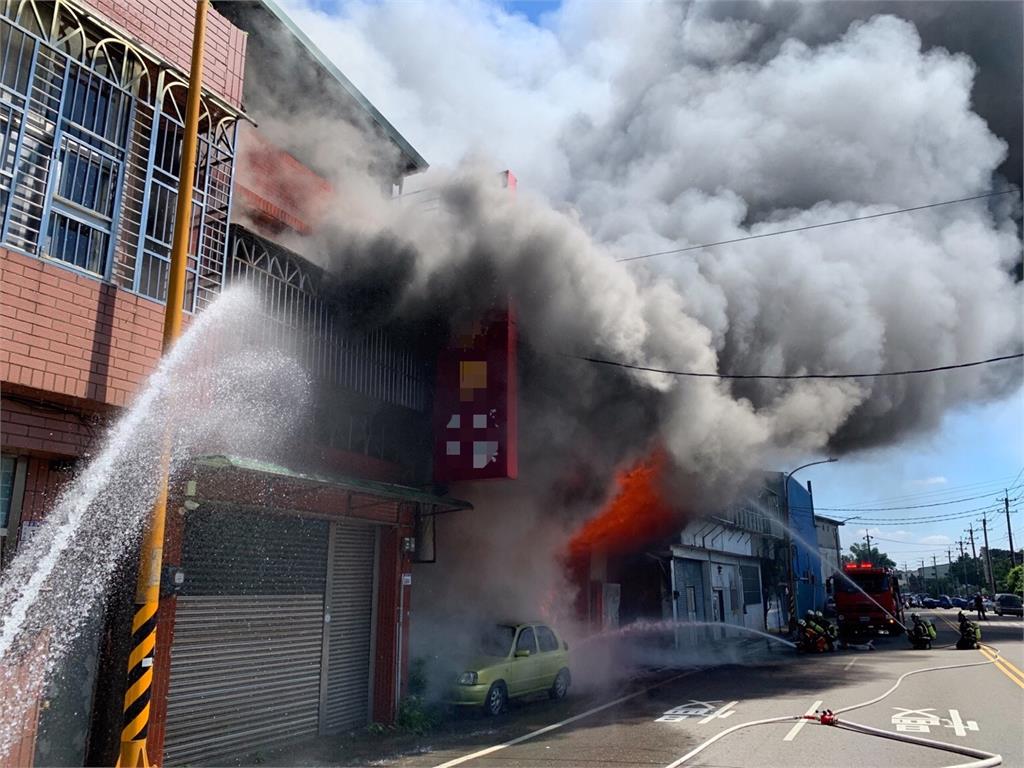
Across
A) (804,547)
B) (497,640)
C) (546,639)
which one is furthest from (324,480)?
(804,547)

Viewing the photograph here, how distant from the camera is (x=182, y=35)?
8.95 meters

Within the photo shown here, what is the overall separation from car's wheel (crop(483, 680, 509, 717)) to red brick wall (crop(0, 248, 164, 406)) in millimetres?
6816

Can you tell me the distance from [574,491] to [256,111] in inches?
388

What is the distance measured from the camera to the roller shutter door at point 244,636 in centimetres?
844

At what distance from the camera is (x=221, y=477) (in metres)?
8.61

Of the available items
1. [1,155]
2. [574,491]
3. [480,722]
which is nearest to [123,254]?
[1,155]

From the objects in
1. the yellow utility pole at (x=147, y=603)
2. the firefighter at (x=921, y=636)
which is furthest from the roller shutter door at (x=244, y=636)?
the firefighter at (x=921, y=636)

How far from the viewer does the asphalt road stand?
830cm

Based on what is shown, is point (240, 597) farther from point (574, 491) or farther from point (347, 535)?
point (574, 491)

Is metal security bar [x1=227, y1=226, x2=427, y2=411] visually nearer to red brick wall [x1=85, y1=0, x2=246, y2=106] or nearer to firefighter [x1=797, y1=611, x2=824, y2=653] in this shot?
red brick wall [x1=85, y1=0, x2=246, y2=106]

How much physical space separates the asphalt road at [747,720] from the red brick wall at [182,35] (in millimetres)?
8410

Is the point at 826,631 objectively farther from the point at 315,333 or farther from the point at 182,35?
the point at 182,35

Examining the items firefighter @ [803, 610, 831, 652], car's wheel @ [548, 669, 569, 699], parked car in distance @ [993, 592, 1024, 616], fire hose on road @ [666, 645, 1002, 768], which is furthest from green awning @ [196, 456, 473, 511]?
parked car in distance @ [993, 592, 1024, 616]

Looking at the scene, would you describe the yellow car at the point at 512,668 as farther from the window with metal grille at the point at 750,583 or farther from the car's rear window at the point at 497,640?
the window with metal grille at the point at 750,583
